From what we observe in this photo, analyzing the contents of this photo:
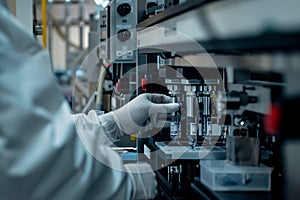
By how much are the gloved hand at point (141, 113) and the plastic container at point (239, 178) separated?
2.29 ft

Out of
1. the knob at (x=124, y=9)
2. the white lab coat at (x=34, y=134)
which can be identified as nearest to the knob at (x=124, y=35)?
the knob at (x=124, y=9)

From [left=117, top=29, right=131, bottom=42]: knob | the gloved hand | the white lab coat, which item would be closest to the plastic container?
the white lab coat

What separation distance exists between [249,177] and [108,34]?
208 centimetres

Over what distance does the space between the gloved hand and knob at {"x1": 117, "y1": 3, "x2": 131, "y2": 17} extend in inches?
35.4

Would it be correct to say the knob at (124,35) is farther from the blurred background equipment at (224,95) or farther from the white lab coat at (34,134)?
the white lab coat at (34,134)

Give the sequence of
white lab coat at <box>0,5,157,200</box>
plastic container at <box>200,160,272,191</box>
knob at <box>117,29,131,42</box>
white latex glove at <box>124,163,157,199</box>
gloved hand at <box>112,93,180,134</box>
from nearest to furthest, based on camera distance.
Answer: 1. white lab coat at <box>0,5,157,200</box>
2. plastic container at <box>200,160,272,191</box>
3. white latex glove at <box>124,163,157,199</box>
4. gloved hand at <box>112,93,180,134</box>
5. knob at <box>117,29,131,42</box>

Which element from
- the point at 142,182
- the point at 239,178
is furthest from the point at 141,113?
the point at 239,178

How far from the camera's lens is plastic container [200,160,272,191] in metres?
1.31

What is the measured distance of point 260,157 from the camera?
1403mm

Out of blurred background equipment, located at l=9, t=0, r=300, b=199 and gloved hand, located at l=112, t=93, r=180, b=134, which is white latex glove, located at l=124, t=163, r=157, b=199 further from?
gloved hand, located at l=112, t=93, r=180, b=134

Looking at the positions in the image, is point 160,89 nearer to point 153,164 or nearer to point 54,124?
point 153,164

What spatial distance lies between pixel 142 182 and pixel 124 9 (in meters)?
1.74

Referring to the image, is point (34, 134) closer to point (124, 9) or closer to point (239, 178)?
point (239, 178)

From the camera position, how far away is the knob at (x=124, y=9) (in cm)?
297
